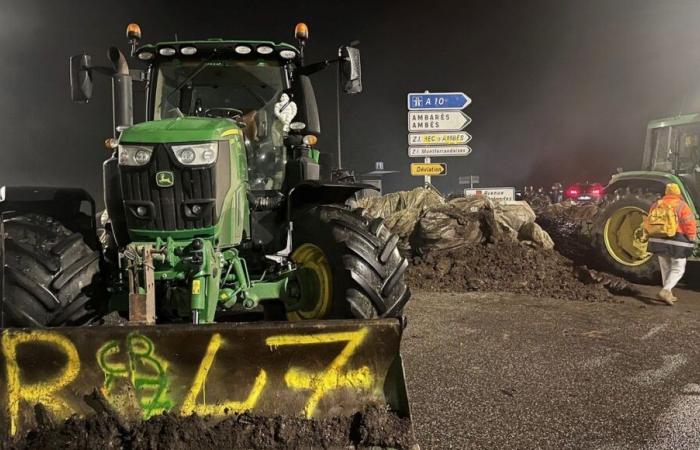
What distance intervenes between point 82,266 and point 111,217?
444 millimetres

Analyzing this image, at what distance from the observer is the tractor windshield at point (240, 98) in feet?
16.2

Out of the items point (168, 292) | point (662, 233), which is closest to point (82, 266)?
point (168, 292)

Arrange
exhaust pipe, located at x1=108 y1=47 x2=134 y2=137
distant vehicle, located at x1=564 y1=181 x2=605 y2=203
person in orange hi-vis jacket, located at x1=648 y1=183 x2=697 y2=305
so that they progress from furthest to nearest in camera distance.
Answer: distant vehicle, located at x1=564 y1=181 x2=605 y2=203 < person in orange hi-vis jacket, located at x1=648 y1=183 x2=697 y2=305 < exhaust pipe, located at x1=108 y1=47 x2=134 y2=137

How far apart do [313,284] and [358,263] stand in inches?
17.9

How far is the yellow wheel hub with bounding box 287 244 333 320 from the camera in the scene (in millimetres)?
3926

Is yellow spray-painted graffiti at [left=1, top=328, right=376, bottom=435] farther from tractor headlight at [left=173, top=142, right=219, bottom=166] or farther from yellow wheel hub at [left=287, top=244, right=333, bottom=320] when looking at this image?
tractor headlight at [left=173, top=142, right=219, bottom=166]

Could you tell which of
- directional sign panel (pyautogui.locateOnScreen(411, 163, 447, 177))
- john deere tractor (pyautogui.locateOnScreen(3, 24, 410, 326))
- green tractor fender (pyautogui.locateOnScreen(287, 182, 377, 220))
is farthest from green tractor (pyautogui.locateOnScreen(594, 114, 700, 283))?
john deere tractor (pyautogui.locateOnScreen(3, 24, 410, 326))

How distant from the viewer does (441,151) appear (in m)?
12.9

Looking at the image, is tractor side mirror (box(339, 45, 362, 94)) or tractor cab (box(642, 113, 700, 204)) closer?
tractor side mirror (box(339, 45, 362, 94))

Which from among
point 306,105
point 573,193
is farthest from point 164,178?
point 573,193

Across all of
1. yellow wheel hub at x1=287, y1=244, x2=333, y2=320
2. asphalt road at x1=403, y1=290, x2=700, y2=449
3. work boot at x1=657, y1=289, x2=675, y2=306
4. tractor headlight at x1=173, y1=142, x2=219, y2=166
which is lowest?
work boot at x1=657, y1=289, x2=675, y2=306

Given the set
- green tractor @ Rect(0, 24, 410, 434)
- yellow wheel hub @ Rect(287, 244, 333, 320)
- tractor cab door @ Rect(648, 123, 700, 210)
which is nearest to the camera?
green tractor @ Rect(0, 24, 410, 434)

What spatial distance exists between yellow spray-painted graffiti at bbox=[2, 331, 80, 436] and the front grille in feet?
3.41

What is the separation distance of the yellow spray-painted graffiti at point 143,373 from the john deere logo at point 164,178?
117 centimetres
